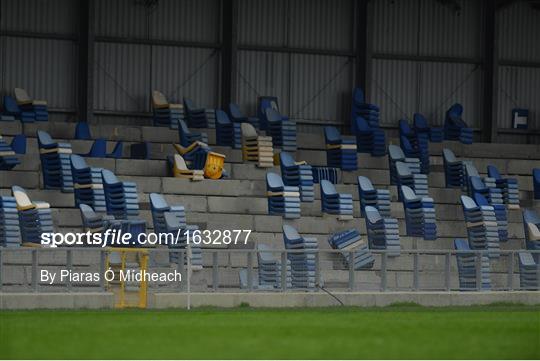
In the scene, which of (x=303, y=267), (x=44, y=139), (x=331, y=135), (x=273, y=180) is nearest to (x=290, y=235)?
(x=303, y=267)

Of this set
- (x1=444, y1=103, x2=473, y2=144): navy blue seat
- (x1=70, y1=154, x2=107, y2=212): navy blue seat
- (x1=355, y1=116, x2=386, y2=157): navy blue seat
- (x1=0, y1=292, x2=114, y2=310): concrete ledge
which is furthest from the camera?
(x1=444, y1=103, x2=473, y2=144): navy blue seat

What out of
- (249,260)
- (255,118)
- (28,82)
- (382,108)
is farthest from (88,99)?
(249,260)

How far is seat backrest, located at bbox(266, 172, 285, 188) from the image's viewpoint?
39531mm

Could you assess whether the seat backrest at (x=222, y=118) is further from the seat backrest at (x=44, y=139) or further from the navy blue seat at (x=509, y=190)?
the navy blue seat at (x=509, y=190)

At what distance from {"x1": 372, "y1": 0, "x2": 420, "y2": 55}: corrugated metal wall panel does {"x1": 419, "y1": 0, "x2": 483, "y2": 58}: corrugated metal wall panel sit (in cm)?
30

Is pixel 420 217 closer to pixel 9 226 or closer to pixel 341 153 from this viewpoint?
pixel 341 153

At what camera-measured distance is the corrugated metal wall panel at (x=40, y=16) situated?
44.9 metres

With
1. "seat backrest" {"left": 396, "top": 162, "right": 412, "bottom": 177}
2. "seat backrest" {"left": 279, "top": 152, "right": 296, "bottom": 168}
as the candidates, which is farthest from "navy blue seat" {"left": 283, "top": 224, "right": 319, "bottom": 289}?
"seat backrest" {"left": 396, "top": 162, "right": 412, "bottom": 177}

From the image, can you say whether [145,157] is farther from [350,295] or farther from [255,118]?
[350,295]

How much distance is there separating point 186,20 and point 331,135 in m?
6.28

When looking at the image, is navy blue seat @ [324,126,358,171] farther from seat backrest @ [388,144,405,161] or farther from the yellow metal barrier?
the yellow metal barrier

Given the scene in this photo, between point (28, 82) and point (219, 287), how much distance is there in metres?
16.8

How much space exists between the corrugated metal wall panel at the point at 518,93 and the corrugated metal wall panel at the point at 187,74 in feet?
33.2

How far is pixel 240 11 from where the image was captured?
157ft
